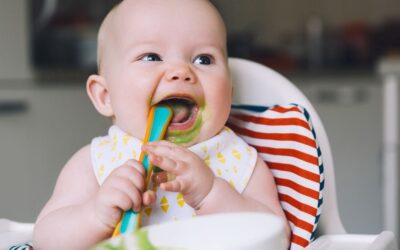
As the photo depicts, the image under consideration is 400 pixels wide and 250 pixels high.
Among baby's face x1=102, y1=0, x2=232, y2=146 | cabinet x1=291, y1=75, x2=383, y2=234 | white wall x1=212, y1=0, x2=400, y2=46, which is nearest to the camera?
baby's face x1=102, y1=0, x2=232, y2=146

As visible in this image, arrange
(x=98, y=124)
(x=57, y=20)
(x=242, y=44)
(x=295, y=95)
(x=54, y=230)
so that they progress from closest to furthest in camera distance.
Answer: (x=54, y=230)
(x=295, y=95)
(x=98, y=124)
(x=57, y=20)
(x=242, y=44)

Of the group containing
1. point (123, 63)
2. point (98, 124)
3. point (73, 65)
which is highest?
point (123, 63)

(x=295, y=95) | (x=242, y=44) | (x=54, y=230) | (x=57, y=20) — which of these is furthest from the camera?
(x=242, y=44)

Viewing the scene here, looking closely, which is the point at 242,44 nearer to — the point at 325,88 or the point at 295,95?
the point at 325,88

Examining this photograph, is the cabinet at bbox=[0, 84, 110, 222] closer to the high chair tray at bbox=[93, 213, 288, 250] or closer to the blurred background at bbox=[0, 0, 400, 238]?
the blurred background at bbox=[0, 0, 400, 238]

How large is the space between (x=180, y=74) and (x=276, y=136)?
190 millimetres

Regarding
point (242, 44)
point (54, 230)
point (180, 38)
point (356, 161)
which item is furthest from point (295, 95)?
point (242, 44)

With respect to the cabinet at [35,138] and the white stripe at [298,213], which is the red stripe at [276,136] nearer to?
the white stripe at [298,213]

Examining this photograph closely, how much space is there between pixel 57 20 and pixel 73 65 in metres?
0.20

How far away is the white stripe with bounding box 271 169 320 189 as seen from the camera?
0.90 metres

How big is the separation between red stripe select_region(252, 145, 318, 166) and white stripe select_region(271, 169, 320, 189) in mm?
22

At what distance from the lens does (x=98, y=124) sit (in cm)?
243

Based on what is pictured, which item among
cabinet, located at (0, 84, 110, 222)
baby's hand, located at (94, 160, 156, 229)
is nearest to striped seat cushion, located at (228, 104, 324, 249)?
baby's hand, located at (94, 160, 156, 229)

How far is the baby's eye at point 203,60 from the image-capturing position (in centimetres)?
87
